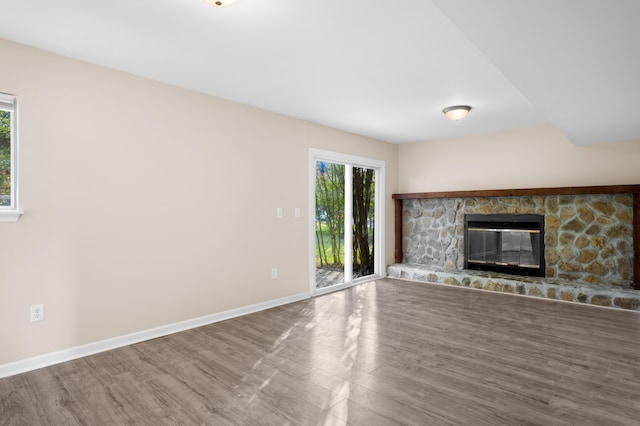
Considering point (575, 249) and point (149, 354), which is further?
point (575, 249)

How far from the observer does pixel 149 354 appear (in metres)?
2.88

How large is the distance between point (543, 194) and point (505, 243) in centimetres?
92

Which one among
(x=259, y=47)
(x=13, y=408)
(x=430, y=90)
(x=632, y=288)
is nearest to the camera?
(x=13, y=408)

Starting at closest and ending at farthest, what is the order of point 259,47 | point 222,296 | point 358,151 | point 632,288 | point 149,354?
1. point 259,47
2. point 149,354
3. point 222,296
4. point 632,288
5. point 358,151

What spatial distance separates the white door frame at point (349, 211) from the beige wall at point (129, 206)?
450 mm

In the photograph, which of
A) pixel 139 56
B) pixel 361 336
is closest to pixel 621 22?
pixel 361 336

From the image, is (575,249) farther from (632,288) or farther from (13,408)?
(13,408)

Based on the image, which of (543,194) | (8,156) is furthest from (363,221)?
(8,156)

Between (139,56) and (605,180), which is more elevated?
(139,56)

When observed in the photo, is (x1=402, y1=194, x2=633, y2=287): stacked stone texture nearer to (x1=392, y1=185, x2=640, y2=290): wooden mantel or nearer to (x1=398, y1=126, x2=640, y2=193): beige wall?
(x1=392, y1=185, x2=640, y2=290): wooden mantel

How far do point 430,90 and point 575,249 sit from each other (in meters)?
3.15

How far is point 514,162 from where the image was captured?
529 centimetres

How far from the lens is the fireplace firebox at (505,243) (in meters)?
5.07

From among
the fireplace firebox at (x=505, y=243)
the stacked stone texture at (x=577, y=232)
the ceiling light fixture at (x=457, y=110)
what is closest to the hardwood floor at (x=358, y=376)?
the stacked stone texture at (x=577, y=232)
